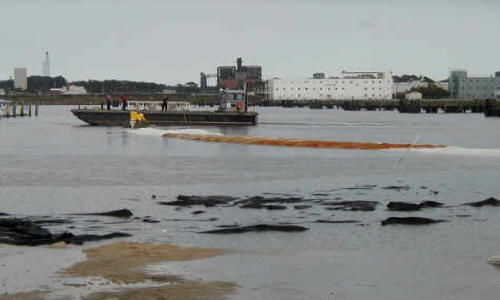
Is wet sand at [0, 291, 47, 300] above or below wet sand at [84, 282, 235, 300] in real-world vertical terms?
below

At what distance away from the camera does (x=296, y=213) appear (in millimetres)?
27188

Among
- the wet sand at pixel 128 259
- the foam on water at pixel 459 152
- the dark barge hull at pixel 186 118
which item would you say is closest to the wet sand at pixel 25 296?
the wet sand at pixel 128 259

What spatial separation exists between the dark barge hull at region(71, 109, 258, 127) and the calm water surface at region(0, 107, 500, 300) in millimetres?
39532

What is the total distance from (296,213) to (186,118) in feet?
240

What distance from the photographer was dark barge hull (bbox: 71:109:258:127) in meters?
97.0

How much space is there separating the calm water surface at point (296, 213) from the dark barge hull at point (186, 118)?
39532 millimetres

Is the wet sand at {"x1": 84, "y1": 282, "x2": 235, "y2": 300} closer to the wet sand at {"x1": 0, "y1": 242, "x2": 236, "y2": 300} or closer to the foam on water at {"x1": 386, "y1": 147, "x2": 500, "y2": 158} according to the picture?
the wet sand at {"x1": 0, "y1": 242, "x2": 236, "y2": 300}

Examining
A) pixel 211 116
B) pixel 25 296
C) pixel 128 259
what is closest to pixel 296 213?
pixel 128 259

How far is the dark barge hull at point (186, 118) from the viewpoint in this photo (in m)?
97.0

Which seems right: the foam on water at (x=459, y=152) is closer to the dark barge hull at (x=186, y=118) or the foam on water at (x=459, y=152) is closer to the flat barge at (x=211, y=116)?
the dark barge hull at (x=186, y=118)

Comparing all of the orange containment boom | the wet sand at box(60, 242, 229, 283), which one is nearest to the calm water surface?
the wet sand at box(60, 242, 229, 283)

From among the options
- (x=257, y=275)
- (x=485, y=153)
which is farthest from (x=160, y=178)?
(x=485, y=153)

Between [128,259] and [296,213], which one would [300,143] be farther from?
[128,259]

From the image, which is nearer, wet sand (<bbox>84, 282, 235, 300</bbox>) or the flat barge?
wet sand (<bbox>84, 282, 235, 300</bbox>)
